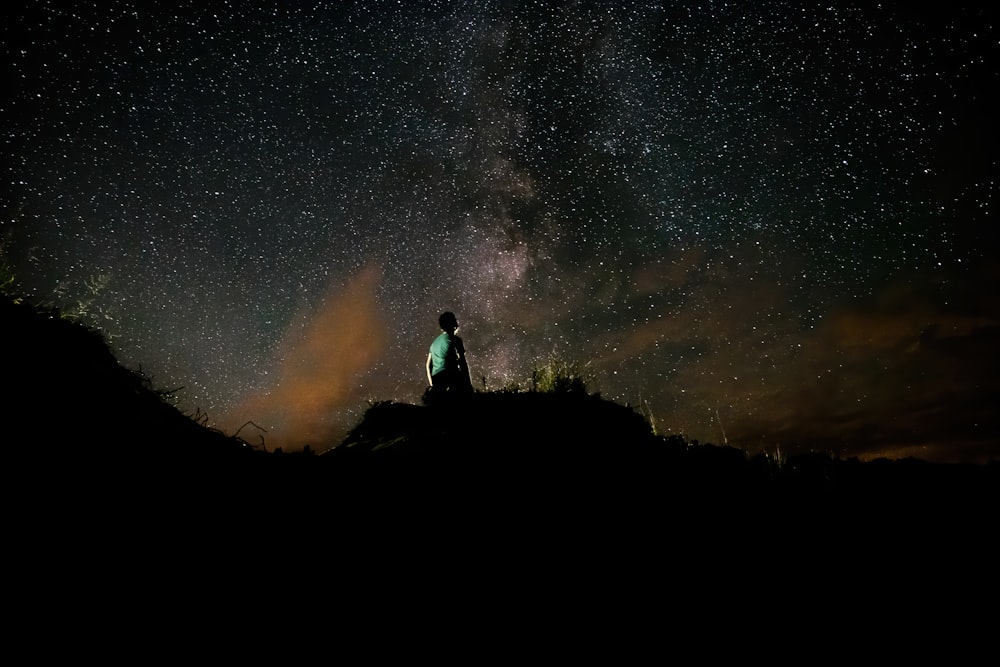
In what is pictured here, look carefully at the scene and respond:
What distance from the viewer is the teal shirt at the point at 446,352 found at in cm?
656

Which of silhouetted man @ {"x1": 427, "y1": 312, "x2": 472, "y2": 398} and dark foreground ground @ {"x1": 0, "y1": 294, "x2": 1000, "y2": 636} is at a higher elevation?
silhouetted man @ {"x1": 427, "y1": 312, "x2": 472, "y2": 398}

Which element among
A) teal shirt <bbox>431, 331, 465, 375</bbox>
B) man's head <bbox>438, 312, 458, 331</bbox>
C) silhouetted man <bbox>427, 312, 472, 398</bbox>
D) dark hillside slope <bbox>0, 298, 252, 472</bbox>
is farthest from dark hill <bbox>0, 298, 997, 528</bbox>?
man's head <bbox>438, 312, 458, 331</bbox>

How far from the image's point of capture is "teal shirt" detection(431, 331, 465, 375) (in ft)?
21.5

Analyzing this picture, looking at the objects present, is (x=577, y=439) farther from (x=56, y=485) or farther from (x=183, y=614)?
(x=56, y=485)

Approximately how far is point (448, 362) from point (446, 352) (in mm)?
156

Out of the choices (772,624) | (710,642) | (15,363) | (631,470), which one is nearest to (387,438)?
(631,470)

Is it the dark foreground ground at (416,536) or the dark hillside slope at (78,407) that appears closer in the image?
the dark foreground ground at (416,536)

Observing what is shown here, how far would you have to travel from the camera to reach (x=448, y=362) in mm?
6559

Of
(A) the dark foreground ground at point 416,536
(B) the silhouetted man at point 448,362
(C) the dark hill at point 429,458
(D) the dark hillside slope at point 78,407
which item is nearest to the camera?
(A) the dark foreground ground at point 416,536

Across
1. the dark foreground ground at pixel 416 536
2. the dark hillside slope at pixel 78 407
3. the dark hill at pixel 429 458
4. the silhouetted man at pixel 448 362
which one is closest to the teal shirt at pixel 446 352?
the silhouetted man at pixel 448 362

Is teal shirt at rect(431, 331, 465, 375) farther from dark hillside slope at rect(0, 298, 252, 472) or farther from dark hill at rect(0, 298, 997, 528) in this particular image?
dark hillside slope at rect(0, 298, 252, 472)

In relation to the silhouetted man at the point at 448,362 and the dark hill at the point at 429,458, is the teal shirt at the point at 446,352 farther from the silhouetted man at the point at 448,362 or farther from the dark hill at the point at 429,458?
the dark hill at the point at 429,458

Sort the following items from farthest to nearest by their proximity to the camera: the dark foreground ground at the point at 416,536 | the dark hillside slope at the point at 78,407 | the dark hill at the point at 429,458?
the dark hill at the point at 429,458, the dark hillside slope at the point at 78,407, the dark foreground ground at the point at 416,536

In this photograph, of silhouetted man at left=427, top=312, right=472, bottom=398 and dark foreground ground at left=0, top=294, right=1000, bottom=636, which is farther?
silhouetted man at left=427, top=312, right=472, bottom=398
